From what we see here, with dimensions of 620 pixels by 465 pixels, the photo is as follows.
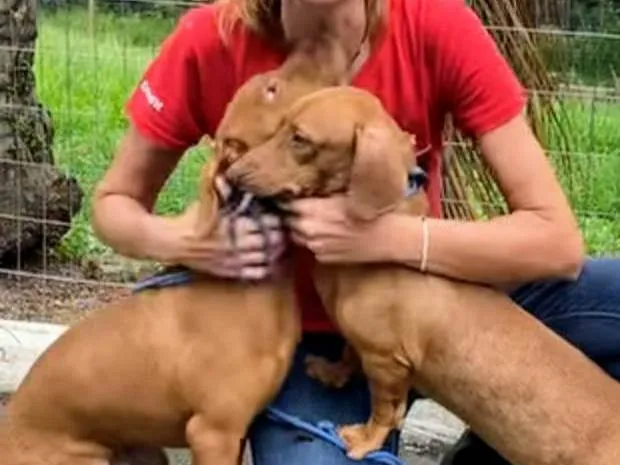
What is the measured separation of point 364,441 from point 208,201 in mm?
566

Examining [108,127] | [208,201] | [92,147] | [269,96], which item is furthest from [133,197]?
[108,127]

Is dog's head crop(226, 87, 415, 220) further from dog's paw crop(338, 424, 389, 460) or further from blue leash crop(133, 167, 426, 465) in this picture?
dog's paw crop(338, 424, 389, 460)

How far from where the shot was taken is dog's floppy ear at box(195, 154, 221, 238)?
3277mm

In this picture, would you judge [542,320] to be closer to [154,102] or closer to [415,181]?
[415,181]

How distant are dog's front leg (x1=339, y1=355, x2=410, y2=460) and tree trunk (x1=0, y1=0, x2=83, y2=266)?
253 cm

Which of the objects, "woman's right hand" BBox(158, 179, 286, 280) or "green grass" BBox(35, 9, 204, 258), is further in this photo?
"green grass" BBox(35, 9, 204, 258)

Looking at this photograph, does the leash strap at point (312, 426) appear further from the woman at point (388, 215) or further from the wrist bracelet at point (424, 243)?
the wrist bracelet at point (424, 243)

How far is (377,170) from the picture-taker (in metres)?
3.22

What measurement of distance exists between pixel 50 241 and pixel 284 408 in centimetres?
247

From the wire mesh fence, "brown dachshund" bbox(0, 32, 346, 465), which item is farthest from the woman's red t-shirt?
the wire mesh fence

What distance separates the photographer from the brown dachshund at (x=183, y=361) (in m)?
3.33

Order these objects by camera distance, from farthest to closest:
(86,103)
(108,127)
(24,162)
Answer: (86,103)
(108,127)
(24,162)

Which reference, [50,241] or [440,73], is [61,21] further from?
[440,73]

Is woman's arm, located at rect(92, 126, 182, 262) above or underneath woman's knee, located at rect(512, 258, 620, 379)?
above
